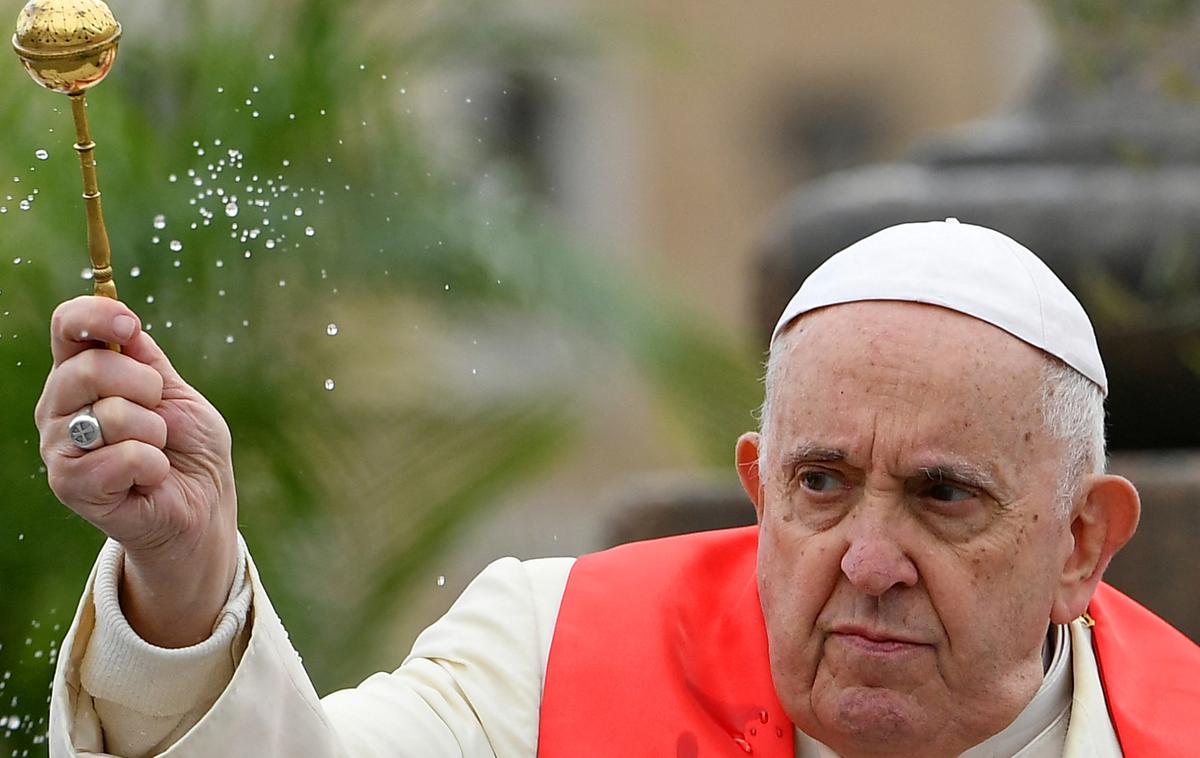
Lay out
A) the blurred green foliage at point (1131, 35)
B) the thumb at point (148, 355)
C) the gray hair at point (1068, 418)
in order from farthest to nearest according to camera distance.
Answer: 1. the blurred green foliage at point (1131, 35)
2. the gray hair at point (1068, 418)
3. the thumb at point (148, 355)

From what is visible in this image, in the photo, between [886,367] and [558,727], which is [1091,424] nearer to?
[886,367]

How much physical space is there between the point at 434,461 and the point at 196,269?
37.1 inches

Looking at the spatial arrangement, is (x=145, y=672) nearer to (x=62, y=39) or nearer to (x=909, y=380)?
(x=62, y=39)

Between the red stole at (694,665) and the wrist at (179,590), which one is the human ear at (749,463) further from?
the wrist at (179,590)

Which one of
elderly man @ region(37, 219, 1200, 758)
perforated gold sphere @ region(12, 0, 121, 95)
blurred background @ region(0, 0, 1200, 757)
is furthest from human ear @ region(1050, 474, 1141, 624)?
blurred background @ region(0, 0, 1200, 757)

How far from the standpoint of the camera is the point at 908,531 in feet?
9.76

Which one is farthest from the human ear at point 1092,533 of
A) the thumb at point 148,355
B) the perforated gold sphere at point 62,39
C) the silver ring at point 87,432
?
the perforated gold sphere at point 62,39

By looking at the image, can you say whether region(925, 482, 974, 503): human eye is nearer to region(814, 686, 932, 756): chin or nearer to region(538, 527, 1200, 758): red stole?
region(814, 686, 932, 756): chin

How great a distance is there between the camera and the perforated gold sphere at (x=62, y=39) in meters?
2.38

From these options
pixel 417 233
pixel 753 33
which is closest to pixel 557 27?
pixel 417 233

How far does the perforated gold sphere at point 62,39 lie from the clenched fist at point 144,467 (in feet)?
0.84

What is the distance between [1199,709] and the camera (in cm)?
335

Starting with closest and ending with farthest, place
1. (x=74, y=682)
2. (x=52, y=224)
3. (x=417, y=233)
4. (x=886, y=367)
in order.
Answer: (x=74, y=682), (x=886, y=367), (x=52, y=224), (x=417, y=233)

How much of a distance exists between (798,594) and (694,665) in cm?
33
